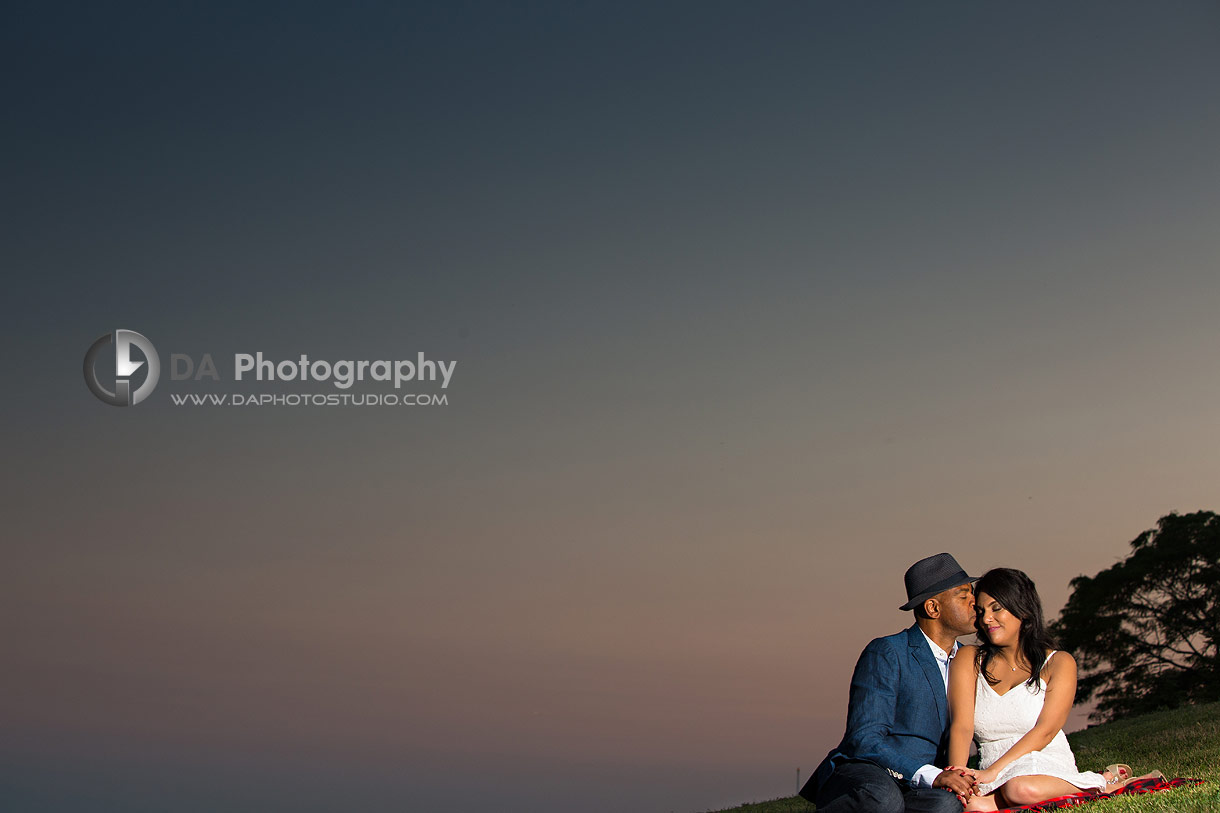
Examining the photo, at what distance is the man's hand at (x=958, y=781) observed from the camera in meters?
7.25

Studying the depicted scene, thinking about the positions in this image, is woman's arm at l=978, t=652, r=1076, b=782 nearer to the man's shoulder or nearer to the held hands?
the held hands

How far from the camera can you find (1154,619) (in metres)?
34.0

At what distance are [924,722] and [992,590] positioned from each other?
Answer: 103 centimetres

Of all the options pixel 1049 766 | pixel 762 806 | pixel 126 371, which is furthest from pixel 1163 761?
pixel 126 371

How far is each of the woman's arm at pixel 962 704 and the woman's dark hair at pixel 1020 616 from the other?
0.10 meters

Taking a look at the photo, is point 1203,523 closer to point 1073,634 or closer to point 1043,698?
point 1073,634

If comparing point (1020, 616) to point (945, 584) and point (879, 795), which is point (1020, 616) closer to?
point (945, 584)

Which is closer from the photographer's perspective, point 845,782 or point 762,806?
point 845,782

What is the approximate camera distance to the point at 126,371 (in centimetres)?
2319

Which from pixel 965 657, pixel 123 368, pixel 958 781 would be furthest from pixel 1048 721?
pixel 123 368

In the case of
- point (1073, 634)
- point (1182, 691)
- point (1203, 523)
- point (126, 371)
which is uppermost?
Answer: point (126, 371)

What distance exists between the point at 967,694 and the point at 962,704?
0.25ft

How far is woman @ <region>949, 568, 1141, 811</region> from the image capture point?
25.0 ft

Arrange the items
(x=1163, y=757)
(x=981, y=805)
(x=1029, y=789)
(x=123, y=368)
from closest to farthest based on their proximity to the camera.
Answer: (x=981, y=805) < (x=1029, y=789) < (x=1163, y=757) < (x=123, y=368)
